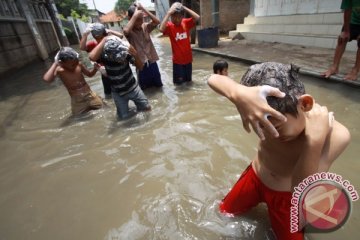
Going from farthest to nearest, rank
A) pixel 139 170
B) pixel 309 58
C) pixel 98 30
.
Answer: pixel 309 58 < pixel 98 30 < pixel 139 170

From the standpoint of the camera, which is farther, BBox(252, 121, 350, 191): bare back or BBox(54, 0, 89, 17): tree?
BBox(54, 0, 89, 17): tree

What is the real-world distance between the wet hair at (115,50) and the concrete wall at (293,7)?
7230mm

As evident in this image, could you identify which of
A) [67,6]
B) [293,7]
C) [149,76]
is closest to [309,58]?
[293,7]

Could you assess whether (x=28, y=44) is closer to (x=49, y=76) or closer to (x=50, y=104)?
(x=50, y=104)

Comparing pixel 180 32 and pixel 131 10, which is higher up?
pixel 131 10

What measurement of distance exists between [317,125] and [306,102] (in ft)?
0.48

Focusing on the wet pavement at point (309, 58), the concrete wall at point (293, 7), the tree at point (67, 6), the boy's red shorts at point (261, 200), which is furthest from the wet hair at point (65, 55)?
the tree at point (67, 6)

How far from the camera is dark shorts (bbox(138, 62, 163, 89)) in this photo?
5641 mm

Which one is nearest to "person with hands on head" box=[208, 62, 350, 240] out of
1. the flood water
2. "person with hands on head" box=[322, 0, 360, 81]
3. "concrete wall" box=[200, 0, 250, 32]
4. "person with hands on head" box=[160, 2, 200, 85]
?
the flood water

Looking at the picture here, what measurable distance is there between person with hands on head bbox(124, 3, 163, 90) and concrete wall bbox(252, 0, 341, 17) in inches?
243

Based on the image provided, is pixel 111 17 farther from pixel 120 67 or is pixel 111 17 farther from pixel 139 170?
pixel 139 170

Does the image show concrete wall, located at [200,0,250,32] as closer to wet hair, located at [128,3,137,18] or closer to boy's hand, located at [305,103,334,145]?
wet hair, located at [128,3,137,18]

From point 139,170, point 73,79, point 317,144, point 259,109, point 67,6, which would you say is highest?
point 67,6

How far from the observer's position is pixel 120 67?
3881 millimetres
